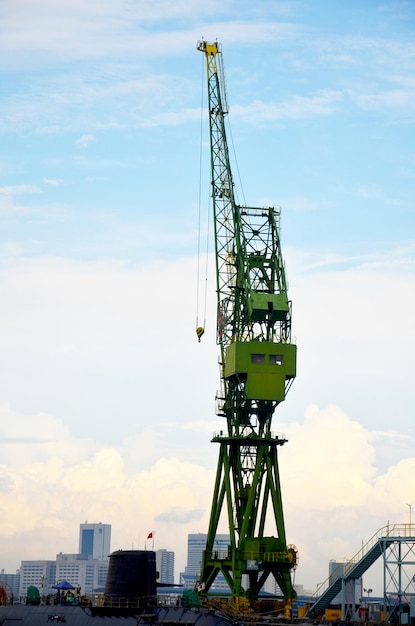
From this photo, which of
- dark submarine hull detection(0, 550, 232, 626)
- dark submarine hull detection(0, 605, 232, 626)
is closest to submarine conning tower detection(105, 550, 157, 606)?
dark submarine hull detection(0, 550, 232, 626)

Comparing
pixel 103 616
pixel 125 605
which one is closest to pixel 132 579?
pixel 125 605

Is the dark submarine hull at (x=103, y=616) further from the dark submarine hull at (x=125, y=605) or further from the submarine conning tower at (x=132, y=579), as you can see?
the submarine conning tower at (x=132, y=579)

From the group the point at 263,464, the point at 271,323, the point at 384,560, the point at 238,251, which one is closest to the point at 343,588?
the point at 384,560

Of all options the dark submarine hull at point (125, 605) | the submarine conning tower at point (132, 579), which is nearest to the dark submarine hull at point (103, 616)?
the dark submarine hull at point (125, 605)

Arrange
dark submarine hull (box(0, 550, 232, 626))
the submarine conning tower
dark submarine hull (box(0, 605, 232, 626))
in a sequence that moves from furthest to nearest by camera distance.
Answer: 1. the submarine conning tower
2. dark submarine hull (box(0, 550, 232, 626))
3. dark submarine hull (box(0, 605, 232, 626))

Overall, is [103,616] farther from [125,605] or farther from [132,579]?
[132,579]

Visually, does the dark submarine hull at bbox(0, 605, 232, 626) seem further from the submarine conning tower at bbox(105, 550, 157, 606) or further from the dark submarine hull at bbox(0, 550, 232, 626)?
the submarine conning tower at bbox(105, 550, 157, 606)

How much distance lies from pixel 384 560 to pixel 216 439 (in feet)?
95.7

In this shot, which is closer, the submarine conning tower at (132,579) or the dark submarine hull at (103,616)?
the dark submarine hull at (103,616)

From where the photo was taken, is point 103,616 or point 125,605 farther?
point 125,605

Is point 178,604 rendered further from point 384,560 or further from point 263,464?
point 263,464

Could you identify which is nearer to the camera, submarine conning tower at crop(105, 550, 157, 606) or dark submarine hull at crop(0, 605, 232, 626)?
dark submarine hull at crop(0, 605, 232, 626)

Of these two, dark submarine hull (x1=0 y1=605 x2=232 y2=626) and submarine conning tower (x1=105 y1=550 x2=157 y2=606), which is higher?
submarine conning tower (x1=105 y1=550 x2=157 y2=606)

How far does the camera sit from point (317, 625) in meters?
77.2
